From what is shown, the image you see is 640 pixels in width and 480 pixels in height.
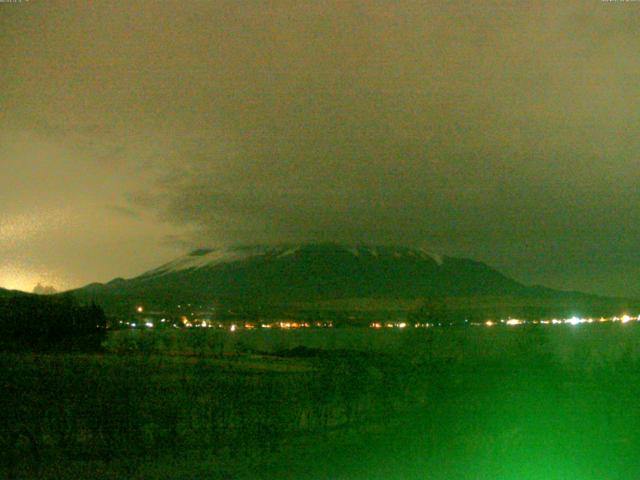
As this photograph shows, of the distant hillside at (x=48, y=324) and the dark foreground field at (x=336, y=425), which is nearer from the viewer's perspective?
the dark foreground field at (x=336, y=425)

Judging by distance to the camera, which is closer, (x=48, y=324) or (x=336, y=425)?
(x=336, y=425)

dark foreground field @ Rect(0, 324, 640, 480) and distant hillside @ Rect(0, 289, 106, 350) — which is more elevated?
distant hillside @ Rect(0, 289, 106, 350)

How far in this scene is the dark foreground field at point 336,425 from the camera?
11.5 metres

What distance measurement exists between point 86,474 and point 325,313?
107 metres

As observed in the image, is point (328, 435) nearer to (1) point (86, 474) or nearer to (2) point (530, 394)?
(1) point (86, 474)

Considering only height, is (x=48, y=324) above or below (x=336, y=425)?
above

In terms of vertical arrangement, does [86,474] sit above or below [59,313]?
below

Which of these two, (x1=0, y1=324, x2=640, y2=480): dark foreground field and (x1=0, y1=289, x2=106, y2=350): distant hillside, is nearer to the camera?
(x1=0, y1=324, x2=640, y2=480): dark foreground field

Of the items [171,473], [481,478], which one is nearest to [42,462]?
[171,473]

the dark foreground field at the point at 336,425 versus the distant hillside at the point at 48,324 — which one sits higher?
the distant hillside at the point at 48,324

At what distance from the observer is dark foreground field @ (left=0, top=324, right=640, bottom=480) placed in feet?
37.8

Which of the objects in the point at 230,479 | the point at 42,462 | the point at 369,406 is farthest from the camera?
the point at 369,406

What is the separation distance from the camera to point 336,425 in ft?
49.3

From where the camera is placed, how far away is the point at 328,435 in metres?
14.1
